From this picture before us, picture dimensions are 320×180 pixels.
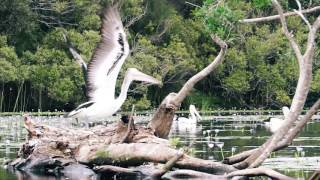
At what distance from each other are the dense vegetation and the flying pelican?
22334 mm

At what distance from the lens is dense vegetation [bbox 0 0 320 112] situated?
50.0m

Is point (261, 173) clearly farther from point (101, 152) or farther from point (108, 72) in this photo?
point (108, 72)

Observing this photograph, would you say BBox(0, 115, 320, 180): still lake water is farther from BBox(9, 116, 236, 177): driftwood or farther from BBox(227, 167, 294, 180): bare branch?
BBox(227, 167, 294, 180): bare branch

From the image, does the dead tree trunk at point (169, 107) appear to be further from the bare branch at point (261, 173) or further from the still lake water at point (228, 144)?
the bare branch at point (261, 173)

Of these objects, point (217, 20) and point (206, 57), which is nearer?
point (217, 20)

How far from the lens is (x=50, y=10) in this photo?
171ft

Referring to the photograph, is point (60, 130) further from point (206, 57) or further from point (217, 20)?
point (206, 57)

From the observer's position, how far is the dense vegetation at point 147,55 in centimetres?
4997

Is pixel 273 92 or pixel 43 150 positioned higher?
pixel 273 92

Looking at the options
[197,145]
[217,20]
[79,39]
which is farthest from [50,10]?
[217,20]

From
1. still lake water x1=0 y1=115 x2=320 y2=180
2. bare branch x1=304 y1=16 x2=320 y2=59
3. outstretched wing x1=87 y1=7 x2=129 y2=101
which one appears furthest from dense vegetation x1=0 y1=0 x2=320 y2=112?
bare branch x1=304 y1=16 x2=320 y2=59

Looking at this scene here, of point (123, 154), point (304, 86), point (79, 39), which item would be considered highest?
point (79, 39)

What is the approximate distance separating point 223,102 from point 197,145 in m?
35.6

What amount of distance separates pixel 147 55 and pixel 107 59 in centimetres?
3345
